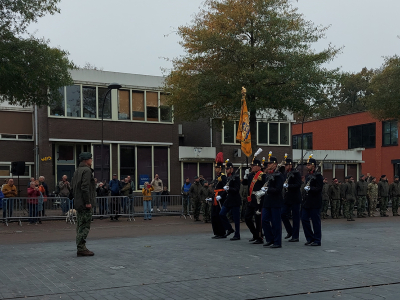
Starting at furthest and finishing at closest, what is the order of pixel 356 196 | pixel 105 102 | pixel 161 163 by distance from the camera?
1. pixel 161 163
2. pixel 105 102
3. pixel 356 196

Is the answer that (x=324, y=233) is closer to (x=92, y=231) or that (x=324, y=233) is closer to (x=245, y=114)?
(x=245, y=114)

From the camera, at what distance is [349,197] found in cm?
2238

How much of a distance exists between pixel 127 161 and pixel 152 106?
359cm

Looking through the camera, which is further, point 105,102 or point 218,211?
point 105,102

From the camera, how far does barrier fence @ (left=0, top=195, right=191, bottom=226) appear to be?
751 inches

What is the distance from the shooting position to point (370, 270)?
8836 mm

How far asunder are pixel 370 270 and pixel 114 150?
22946mm

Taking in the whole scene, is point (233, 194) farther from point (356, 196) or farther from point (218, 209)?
point (356, 196)

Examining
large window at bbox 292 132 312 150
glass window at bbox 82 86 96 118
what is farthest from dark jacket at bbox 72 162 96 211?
large window at bbox 292 132 312 150

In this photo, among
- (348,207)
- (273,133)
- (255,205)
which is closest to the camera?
(255,205)

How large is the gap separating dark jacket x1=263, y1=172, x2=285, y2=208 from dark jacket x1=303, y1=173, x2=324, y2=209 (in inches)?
30.7

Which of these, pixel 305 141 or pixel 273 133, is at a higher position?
pixel 273 133

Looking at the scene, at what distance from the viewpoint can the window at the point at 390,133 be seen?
4559 centimetres

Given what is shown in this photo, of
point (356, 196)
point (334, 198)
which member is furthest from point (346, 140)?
point (334, 198)
